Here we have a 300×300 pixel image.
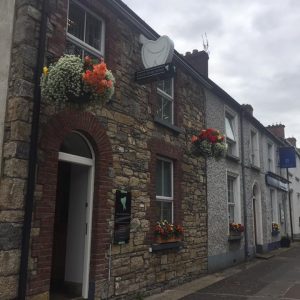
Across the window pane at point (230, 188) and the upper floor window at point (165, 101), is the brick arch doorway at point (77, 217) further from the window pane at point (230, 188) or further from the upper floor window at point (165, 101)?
the window pane at point (230, 188)

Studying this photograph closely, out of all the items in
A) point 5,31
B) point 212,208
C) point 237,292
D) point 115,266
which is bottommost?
point 237,292

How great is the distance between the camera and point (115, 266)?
22.3ft

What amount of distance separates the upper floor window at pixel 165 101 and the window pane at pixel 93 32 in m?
2.19

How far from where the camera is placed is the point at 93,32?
7.21m

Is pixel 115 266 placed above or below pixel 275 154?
below

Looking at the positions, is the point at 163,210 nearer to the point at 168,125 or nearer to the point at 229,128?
the point at 168,125

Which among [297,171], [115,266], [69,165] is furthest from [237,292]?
[297,171]

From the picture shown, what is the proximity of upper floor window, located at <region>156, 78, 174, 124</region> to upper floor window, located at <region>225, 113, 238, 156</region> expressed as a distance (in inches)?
159

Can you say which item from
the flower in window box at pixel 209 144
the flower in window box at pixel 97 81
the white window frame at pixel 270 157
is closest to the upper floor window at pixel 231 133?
the flower in window box at pixel 209 144

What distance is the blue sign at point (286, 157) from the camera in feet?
61.3

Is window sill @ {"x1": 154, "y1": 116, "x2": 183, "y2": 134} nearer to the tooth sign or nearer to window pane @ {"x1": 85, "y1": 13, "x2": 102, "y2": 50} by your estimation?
the tooth sign

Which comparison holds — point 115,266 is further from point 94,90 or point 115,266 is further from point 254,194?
point 254,194

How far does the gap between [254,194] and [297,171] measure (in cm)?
1060

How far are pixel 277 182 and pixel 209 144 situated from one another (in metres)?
9.50
